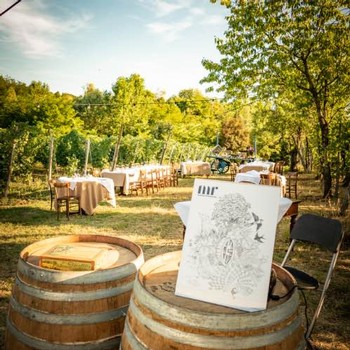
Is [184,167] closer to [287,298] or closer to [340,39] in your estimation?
[340,39]

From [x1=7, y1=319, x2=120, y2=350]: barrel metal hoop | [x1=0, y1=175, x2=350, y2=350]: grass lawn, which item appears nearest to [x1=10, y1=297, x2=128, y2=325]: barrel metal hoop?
[x1=7, y1=319, x2=120, y2=350]: barrel metal hoop

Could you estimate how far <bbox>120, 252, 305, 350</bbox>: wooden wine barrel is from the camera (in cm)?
124

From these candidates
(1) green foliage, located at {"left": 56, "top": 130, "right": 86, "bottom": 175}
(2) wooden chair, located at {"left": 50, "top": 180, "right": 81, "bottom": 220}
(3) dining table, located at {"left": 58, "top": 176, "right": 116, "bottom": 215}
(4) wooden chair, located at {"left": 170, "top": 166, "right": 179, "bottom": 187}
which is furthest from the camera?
(1) green foliage, located at {"left": 56, "top": 130, "right": 86, "bottom": 175}

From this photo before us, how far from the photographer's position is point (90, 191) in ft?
27.5

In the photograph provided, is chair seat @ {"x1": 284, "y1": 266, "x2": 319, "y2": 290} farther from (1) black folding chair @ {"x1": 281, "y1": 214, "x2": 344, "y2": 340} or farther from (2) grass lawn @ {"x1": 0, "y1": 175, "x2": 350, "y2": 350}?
(2) grass lawn @ {"x1": 0, "y1": 175, "x2": 350, "y2": 350}

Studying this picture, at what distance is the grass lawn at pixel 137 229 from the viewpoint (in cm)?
350

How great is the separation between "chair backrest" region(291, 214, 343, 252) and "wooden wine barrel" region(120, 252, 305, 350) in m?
1.46

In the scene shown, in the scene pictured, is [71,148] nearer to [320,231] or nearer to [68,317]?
[320,231]

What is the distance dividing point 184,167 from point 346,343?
15394mm

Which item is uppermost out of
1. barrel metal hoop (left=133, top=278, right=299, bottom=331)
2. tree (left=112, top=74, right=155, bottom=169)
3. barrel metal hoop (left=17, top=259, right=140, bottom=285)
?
tree (left=112, top=74, right=155, bottom=169)

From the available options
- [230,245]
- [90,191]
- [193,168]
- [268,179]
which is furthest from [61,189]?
[193,168]

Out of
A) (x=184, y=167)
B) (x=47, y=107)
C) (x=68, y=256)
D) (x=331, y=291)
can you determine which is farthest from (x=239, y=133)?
(x=68, y=256)

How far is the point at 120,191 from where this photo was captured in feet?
38.6

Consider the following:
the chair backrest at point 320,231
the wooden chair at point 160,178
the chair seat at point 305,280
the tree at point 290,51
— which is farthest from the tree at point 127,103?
the chair seat at point 305,280
